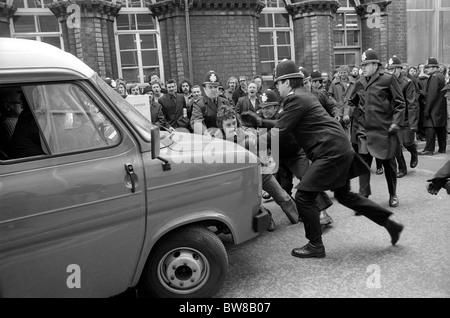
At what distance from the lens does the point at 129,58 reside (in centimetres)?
1397

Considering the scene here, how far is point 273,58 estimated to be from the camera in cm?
1581

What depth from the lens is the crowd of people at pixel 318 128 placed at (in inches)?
154

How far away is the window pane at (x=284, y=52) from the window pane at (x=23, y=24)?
8980mm

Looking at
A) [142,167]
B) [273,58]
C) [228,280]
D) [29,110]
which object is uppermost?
[273,58]

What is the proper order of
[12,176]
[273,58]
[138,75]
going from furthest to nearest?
[273,58] → [138,75] → [12,176]

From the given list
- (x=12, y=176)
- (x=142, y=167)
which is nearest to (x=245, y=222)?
(x=142, y=167)

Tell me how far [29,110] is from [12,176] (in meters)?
0.47

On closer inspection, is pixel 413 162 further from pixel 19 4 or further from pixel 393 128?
pixel 19 4

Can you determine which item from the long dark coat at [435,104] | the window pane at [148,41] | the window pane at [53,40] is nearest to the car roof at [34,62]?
the long dark coat at [435,104]

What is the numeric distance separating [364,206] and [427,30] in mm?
17348

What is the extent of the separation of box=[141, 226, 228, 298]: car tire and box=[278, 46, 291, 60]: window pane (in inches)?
541

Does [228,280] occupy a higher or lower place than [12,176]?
lower

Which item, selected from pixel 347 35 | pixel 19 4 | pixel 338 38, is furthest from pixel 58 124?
pixel 347 35
